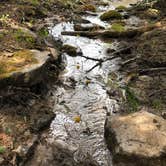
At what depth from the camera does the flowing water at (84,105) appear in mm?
6496

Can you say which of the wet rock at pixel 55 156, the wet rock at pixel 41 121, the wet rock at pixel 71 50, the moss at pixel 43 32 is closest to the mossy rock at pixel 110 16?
the moss at pixel 43 32

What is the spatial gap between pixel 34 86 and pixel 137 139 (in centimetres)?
289

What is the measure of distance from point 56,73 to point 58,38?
301 centimetres

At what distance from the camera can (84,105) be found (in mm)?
7926

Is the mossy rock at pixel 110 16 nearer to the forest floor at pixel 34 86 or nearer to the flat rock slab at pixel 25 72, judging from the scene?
the forest floor at pixel 34 86

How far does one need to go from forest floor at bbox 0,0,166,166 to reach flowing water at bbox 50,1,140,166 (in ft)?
0.97

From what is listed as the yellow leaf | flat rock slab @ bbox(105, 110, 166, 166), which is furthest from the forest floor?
flat rock slab @ bbox(105, 110, 166, 166)

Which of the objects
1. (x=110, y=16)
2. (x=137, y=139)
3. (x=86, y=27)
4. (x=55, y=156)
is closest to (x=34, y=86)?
(x=55, y=156)

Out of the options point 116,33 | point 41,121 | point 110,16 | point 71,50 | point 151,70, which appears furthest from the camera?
point 110,16

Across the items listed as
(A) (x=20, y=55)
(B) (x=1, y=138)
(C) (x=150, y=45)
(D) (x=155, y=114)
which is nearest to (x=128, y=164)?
(D) (x=155, y=114)

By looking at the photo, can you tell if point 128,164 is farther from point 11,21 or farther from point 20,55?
point 11,21

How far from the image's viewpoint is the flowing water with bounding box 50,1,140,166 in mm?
6496

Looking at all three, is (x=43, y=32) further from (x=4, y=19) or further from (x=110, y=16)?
(x=110, y=16)

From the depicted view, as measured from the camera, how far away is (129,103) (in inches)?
307
